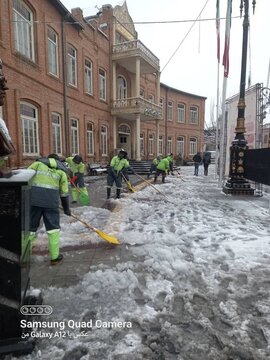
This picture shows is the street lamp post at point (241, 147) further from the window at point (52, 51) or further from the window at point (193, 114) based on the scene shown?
the window at point (193, 114)

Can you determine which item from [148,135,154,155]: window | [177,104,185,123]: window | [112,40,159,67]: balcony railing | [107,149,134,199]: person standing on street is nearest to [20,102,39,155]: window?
[107,149,134,199]: person standing on street

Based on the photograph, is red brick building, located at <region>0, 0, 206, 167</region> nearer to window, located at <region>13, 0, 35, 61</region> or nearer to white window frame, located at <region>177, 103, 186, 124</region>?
window, located at <region>13, 0, 35, 61</region>

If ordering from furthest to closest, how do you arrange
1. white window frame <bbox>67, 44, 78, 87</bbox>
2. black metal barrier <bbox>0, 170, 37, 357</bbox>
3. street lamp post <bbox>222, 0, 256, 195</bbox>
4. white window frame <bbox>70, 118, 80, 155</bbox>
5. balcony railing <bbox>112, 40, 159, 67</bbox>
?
balcony railing <bbox>112, 40, 159, 67</bbox>, white window frame <bbox>70, 118, 80, 155</bbox>, white window frame <bbox>67, 44, 78, 87</bbox>, street lamp post <bbox>222, 0, 256, 195</bbox>, black metal barrier <bbox>0, 170, 37, 357</bbox>

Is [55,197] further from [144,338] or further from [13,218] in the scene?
[144,338]

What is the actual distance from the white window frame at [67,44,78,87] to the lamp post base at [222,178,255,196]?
10825 mm

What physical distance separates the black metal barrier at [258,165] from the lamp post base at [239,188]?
428mm

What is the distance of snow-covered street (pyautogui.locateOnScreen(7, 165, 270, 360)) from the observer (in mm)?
2258

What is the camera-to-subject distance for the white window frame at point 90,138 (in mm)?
17859

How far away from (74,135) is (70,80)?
3209mm

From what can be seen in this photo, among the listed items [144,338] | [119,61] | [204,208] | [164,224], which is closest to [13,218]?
[144,338]

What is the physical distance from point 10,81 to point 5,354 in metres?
10.4

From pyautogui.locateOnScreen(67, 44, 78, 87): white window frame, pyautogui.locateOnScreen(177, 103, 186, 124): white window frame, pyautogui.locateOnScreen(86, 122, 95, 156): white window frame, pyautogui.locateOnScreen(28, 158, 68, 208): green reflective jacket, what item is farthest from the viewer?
pyautogui.locateOnScreen(177, 103, 186, 124): white window frame

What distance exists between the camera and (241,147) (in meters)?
9.85

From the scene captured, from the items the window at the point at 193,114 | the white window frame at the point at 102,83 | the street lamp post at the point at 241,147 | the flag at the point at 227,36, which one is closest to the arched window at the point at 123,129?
the white window frame at the point at 102,83
